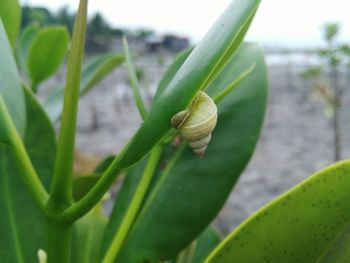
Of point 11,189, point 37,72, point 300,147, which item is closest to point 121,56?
point 37,72

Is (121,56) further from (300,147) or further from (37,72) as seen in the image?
(300,147)

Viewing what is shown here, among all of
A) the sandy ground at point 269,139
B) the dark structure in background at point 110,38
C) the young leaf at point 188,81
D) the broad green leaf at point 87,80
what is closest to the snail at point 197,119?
the young leaf at point 188,81

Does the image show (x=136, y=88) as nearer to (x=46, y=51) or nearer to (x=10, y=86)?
(x=10, y=86)

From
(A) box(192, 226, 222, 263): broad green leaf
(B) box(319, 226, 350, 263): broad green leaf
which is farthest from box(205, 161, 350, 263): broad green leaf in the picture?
(A) box(192, 226, 222, 263): broad green leaf

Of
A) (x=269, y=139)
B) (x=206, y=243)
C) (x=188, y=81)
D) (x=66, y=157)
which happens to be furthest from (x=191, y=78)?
(x=269, y=139)

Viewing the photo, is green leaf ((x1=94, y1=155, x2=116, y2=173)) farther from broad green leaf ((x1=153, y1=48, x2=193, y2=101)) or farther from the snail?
the snail

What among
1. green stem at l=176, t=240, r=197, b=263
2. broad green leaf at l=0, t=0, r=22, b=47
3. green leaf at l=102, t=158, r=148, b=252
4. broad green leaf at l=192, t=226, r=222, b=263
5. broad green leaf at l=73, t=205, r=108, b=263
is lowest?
broad green leaf at l=192, t=226, r=222, b=263

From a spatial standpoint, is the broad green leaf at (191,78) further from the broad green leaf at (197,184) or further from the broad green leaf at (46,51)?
the broad green leaf at (46,51)
